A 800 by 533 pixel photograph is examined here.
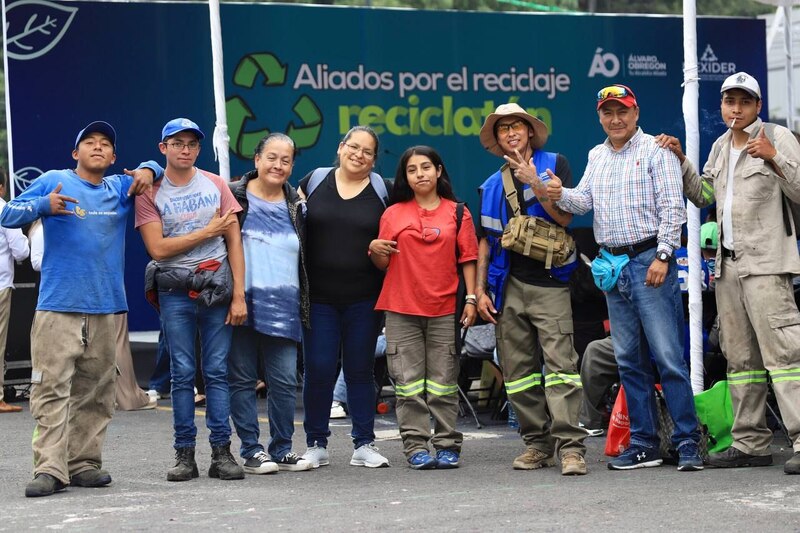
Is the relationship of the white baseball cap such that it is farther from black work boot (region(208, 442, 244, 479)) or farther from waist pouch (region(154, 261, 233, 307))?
black work boot (region(208, 442, 244, 479))

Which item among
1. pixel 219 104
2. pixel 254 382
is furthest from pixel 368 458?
pixel 219 104

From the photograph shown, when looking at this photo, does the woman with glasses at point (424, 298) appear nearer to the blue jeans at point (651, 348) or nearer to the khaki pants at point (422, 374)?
the khaki pants at point (422, 374)

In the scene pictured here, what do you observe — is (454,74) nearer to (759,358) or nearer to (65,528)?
(759,358)

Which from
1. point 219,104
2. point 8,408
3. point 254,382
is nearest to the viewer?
point 254,382

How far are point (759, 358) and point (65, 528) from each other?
3.98 metres

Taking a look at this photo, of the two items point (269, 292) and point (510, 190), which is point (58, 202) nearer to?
point (269, 292)

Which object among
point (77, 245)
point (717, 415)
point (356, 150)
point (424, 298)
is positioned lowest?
point (717, 415)

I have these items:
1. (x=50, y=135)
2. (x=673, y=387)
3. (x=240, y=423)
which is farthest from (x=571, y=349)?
(x=50, y=135)

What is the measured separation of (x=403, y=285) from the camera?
26.7 ft

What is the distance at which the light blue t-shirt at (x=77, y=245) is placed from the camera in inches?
295

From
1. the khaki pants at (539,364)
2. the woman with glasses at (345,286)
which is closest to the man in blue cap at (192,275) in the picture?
the woman with glasses at (345,286)

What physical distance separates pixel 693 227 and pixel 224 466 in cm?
332

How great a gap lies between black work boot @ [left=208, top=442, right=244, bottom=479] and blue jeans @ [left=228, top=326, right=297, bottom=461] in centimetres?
22

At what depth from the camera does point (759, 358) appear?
26.6 ft
